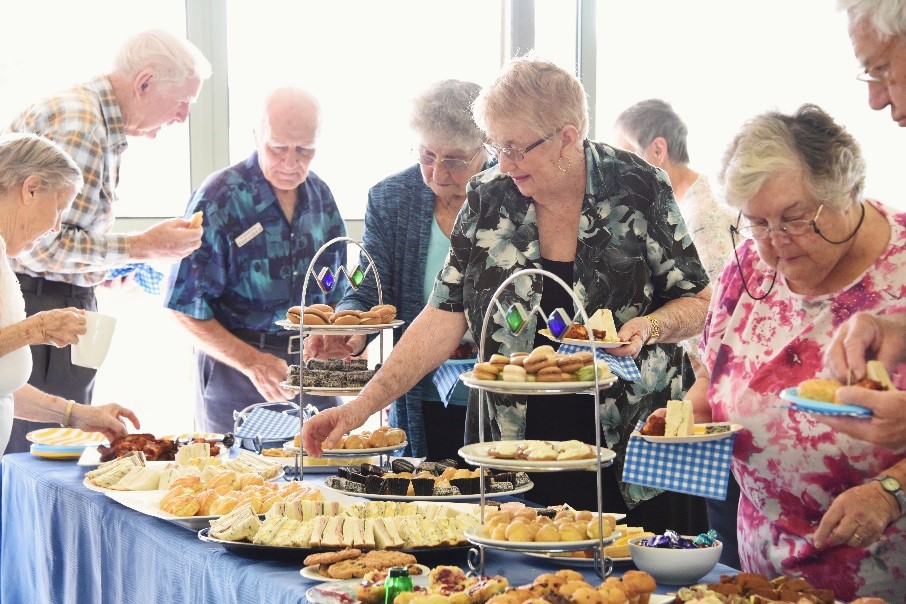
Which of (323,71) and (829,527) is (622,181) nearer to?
(829,527)

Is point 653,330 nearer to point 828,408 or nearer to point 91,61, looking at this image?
point 828,408

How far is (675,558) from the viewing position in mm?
1763

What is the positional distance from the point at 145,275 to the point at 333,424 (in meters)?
2.01

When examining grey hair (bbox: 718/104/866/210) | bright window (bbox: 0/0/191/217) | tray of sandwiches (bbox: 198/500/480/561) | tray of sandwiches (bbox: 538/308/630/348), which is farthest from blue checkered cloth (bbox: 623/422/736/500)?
bright window (bbox: 0/0/191/217)

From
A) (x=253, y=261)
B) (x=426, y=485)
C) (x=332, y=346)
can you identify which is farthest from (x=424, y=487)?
(x=253, y=261)

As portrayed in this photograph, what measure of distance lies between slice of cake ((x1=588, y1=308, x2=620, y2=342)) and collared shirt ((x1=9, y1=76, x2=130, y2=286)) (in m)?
2.06

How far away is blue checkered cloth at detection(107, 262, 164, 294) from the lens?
424 centimetres

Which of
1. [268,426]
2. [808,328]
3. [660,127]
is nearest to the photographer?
[808,328]

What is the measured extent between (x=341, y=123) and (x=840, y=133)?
374 cm

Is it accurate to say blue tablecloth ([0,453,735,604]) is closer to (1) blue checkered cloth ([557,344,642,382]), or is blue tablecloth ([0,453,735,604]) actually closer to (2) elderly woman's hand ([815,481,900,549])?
(2) elderly woman's hand ([815,481,900,549])

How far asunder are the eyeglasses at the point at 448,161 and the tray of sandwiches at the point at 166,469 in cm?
95

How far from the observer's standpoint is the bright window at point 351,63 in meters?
5.20

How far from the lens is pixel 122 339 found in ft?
16.7

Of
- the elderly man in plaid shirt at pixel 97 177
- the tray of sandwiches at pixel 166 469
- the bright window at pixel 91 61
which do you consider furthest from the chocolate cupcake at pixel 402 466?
the bright window at pixel 91 61
